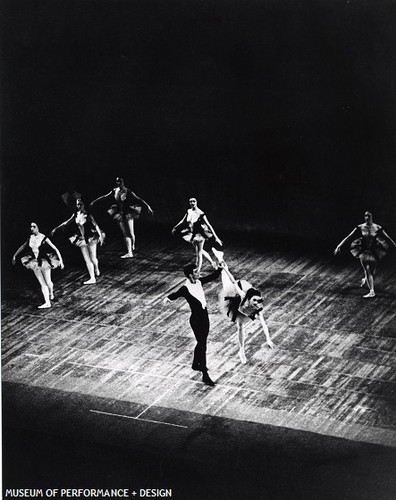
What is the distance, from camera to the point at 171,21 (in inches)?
482

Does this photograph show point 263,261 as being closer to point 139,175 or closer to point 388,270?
point 388,270

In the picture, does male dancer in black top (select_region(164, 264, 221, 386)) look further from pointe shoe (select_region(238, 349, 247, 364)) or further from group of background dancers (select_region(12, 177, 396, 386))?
pointe shoe (select_region(238, 349, 247, 364))

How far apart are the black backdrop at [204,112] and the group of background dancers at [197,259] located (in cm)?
72

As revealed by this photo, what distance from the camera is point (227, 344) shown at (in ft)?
30.6

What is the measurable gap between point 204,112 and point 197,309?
17.5 ft

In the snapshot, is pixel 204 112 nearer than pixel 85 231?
No

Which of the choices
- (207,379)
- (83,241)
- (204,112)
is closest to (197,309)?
(207,379)

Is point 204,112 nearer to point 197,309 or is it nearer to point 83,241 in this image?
point 83,241

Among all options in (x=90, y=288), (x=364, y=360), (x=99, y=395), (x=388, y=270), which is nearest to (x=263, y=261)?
(x=388, y=270)

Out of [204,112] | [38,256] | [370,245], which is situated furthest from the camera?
[204,112]

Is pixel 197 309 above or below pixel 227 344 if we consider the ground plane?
above

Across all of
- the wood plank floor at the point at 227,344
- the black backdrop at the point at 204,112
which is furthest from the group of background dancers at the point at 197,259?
the black backdrop at the point at 204,112

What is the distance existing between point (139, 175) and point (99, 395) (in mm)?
5981

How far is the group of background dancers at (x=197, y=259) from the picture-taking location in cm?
816
